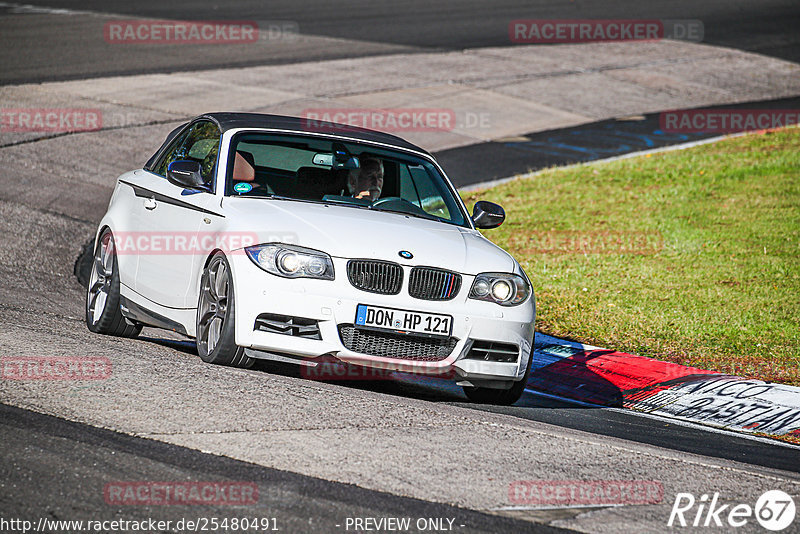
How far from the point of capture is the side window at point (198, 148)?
806 centimetres

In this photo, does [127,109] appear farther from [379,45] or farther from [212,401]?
[212,401]

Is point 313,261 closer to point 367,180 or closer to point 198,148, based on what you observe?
point 367,180

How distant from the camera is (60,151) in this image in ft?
55.6

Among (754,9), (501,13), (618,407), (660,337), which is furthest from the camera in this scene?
(754,9)

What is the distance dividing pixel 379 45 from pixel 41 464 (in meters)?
25.1

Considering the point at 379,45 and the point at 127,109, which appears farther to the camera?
the point at 379,45

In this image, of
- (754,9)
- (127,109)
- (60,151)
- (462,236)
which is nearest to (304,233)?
(462,236)

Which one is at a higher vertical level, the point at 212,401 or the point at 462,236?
the point at 462,236

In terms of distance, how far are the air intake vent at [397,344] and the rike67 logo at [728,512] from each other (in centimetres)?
200

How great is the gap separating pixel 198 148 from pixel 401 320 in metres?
2.57

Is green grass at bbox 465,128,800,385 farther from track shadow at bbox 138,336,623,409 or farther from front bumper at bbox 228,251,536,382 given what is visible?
front bumper at bbox 228,251,536,382

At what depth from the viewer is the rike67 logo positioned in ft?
16.3

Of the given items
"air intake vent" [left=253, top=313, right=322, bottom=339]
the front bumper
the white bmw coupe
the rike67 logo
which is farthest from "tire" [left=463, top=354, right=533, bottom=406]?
the rike67 logo

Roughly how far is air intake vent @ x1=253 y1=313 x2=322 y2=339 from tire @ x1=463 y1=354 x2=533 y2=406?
1.52 meters
